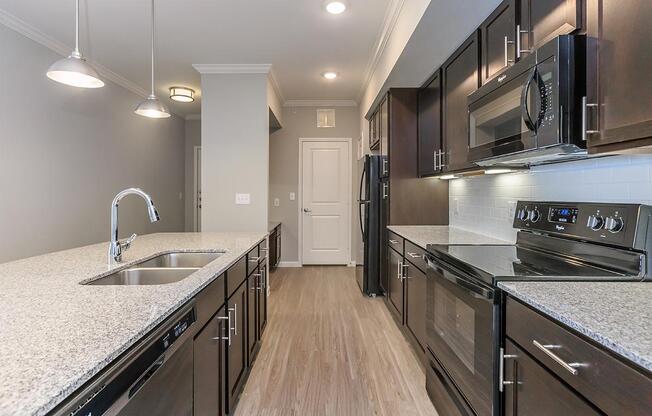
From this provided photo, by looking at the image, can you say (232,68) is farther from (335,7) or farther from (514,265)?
(514,265)

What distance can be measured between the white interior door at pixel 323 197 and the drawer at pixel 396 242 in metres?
2.33

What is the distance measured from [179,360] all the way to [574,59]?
169cm

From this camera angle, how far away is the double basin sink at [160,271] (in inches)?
62.0

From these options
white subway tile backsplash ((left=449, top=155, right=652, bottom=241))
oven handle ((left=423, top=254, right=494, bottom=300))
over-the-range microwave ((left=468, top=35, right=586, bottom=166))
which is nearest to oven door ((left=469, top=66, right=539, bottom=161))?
over-the-range microwave ((left=468, top=35, right=586, bottom=166))

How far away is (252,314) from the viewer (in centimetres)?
229

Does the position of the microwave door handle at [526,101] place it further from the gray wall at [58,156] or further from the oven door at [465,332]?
the gray wall at [58,156]

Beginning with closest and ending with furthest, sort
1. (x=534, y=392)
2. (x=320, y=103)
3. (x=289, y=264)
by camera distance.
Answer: (x=534, y=392)
(x=320, y=103)
(x=289, y=264)

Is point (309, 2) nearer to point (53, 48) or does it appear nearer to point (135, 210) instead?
point (53, 48)

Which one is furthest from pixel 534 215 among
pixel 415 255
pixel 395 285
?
pixel 395 285

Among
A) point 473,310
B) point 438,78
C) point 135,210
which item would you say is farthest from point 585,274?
point 135,210

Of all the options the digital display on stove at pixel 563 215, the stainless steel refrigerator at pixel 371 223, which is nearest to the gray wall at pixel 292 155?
the stainless steel refrigerator at pixel 371 223

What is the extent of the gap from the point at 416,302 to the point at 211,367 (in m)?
1.47

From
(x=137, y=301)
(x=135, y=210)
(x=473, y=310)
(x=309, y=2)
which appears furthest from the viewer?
(x=135, y=210)

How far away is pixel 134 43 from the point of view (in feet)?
11.0
